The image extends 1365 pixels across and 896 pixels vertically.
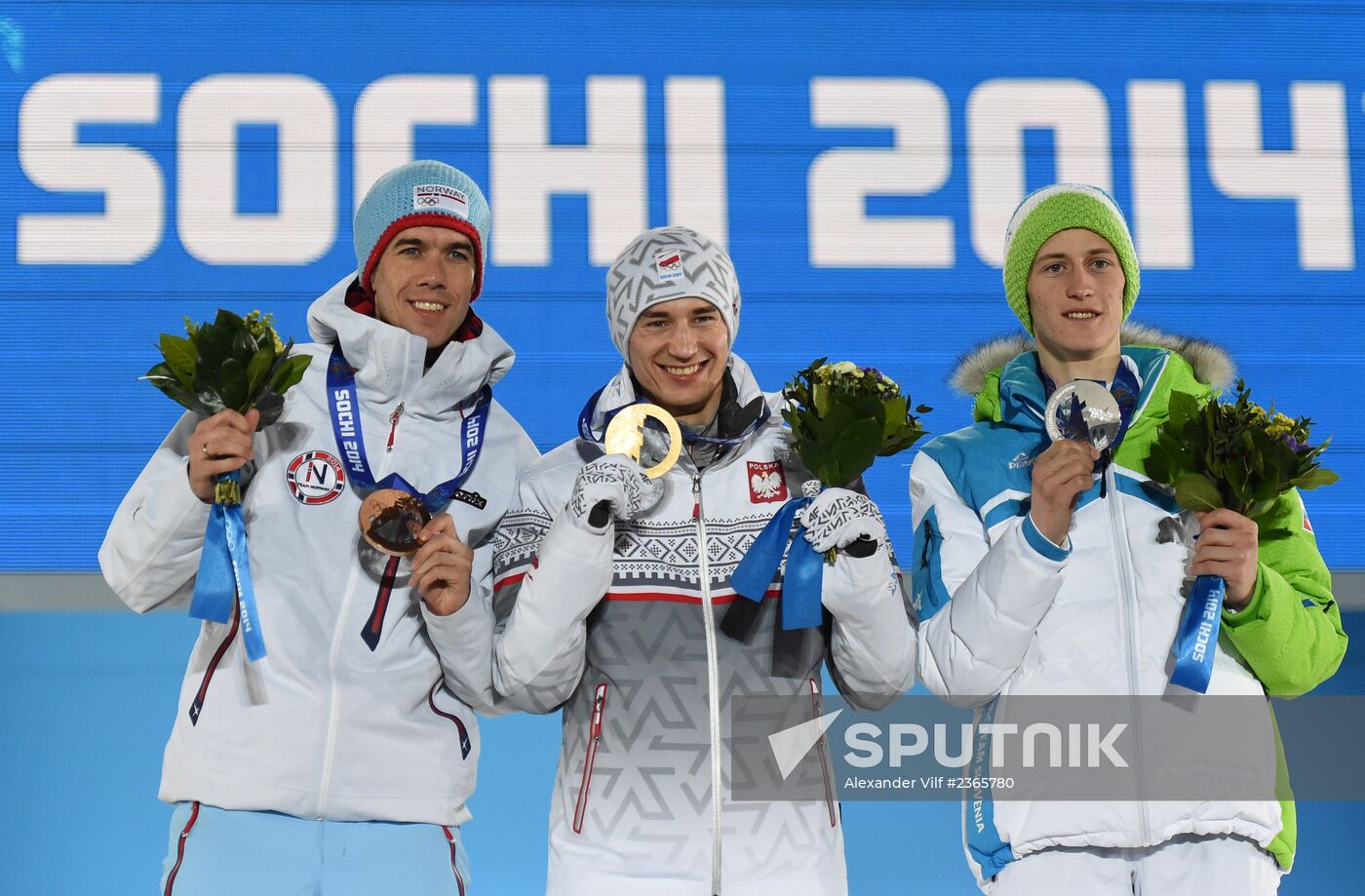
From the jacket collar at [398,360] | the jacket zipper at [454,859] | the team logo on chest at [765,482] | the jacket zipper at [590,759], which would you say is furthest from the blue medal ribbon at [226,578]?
the team logo on chest at [765,482]

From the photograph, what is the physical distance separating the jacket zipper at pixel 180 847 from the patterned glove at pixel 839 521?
3.65 feet

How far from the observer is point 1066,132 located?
13.5 feet

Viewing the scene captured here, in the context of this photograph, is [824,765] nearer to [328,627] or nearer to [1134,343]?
[328,627]

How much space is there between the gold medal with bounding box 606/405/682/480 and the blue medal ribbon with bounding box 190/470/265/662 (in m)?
0.64

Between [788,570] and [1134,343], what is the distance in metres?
1.04

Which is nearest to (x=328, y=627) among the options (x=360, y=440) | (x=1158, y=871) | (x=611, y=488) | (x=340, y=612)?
(x=340, y=612)

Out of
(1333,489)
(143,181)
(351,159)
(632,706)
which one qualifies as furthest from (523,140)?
(1333,489)

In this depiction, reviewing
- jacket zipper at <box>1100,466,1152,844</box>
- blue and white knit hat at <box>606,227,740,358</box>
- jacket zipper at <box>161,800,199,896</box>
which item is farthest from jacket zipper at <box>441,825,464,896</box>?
jacket zipper at <box>1100,466,1152,844</box>

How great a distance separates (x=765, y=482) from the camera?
2486 millimetres

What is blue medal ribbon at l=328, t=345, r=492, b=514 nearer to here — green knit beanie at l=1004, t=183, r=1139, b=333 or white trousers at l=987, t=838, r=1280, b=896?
green knit beanie at l=1004, t=183, r=1139, b=333

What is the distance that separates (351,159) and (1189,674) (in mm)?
2671

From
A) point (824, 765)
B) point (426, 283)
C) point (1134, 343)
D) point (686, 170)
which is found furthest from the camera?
point (686, 170)

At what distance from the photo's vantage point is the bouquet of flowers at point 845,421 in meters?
2.33

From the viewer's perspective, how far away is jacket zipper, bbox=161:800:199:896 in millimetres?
2398
